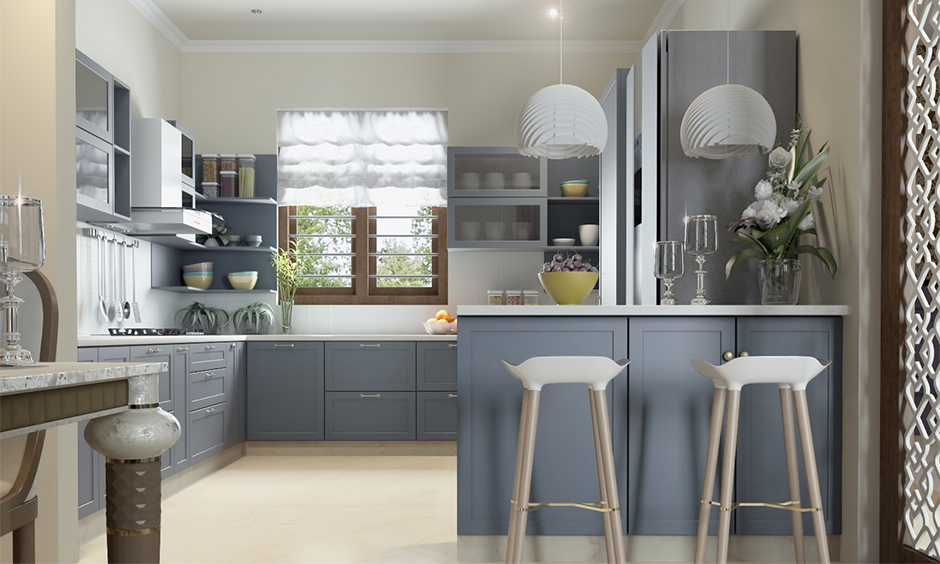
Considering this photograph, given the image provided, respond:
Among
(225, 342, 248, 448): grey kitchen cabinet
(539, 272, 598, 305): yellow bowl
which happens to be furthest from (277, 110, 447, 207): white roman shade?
(539, 272, 598, 305): yellow bowl

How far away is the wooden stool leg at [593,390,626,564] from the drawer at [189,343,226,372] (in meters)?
2.73

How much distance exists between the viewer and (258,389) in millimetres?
5289

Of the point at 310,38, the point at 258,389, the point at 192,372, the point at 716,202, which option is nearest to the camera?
the point at 716,202

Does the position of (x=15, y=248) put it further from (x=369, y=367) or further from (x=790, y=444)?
(x=369, y=367)

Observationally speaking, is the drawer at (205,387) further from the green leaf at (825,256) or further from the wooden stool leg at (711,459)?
the green leaf at (825,256)

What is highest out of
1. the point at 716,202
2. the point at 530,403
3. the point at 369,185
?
the point at 369,185

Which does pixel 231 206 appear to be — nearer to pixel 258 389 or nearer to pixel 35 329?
pixel 258 389

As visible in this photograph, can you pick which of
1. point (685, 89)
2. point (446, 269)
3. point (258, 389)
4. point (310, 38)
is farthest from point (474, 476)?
point (310, 38)

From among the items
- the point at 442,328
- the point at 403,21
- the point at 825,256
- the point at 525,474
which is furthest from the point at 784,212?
the point at 403,21

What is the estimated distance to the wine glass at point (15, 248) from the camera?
1440 millimetres

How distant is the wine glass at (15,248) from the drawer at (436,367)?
3.94 metres

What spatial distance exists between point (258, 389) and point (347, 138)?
2092 millimetres

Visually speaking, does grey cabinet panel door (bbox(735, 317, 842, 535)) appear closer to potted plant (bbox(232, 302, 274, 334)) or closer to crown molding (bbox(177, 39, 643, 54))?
crown molding (bbox(177, 39, 643, 54))

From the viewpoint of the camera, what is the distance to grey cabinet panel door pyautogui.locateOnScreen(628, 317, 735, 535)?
2.93m
